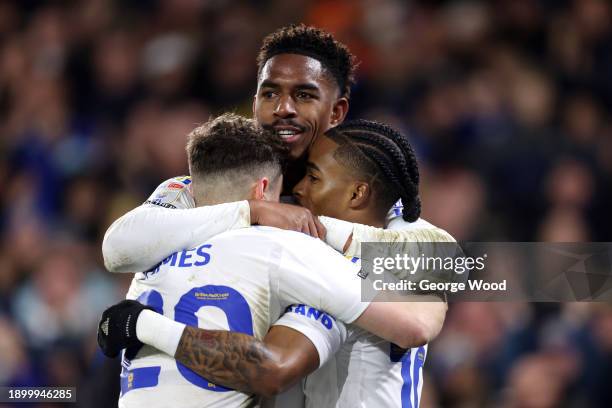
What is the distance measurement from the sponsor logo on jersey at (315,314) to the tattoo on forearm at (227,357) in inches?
5.9

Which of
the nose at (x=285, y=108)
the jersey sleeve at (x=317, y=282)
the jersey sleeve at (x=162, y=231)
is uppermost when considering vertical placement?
the nose at (x=285, y=108)

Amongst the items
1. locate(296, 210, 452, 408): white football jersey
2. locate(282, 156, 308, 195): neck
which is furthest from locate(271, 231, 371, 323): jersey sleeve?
locate(282, 156, 308, 195): neck

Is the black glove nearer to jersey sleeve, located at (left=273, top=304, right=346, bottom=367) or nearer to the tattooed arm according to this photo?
the tattooed arm

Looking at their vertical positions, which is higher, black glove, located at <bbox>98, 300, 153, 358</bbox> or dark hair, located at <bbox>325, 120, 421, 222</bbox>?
dark hair, located at <bbox>325, 120, 421, 222</bbox>

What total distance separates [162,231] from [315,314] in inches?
18.8

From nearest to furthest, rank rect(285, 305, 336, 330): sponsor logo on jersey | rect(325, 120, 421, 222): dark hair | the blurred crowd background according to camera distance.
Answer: rect(285, 305, 336, 330): sponsor logo on jersey
rect(325, 120, 421, 222): dark hair
the blurred crowd background

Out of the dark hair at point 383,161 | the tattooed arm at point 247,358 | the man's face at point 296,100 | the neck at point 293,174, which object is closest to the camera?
the tattooed arm at point 247,358

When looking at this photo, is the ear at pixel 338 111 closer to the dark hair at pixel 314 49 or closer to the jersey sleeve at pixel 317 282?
the dark hair at pixel 314 49

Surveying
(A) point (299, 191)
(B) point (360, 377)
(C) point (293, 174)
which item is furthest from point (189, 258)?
(C) point (293, 174)

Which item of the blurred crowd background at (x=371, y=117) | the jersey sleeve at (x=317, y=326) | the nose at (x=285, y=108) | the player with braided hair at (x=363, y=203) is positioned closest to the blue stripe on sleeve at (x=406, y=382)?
the player with braided hair at (x=363, y=203)

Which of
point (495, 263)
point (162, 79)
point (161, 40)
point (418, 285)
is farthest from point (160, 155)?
point (418, 285)

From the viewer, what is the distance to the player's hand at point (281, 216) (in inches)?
101

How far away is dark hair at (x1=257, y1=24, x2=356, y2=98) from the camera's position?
3.47 metres

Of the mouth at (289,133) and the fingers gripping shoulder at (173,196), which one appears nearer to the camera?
the fingers gripping shoulder at (173,196)
